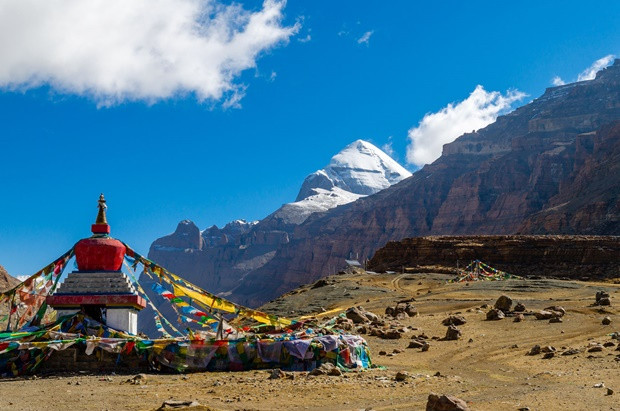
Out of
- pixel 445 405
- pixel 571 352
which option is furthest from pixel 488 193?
pixel 445 405

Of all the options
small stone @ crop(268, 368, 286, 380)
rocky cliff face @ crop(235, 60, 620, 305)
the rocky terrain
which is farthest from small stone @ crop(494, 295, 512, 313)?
rocky cliff face @ crop(235, 60, 620, 305)

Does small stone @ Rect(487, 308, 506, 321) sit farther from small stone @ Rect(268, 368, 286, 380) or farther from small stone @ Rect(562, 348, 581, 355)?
small stone @ Rect(268, 368, 286, 380)

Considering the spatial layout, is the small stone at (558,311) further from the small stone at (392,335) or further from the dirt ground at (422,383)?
the small stone at (392,335)

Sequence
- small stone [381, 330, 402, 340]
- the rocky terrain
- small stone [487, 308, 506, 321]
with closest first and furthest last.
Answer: small stone [381, 330, 402, 340], small stone [487, 308, 506, 321], the rocky terrain

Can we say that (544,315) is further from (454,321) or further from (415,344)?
(415,344)

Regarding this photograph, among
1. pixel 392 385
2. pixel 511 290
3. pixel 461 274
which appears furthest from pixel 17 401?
pixel 461 274

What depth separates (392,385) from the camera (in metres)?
15.9

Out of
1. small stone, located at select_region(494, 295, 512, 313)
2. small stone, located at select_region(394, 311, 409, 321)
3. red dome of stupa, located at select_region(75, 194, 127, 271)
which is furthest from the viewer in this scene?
small stone, located at select_region(394, 311, 409, 321)

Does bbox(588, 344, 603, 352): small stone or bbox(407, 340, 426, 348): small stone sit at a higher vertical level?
bbox(407, 340, 426, 348): small stone

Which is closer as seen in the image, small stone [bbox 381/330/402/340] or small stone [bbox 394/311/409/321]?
small stone [bbox 381/330/402/340]

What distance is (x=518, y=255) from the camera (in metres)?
71.6

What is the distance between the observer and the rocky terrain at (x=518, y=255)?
217ft

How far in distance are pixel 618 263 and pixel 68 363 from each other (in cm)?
5728

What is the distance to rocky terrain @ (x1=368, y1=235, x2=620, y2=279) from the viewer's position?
66188 mm
